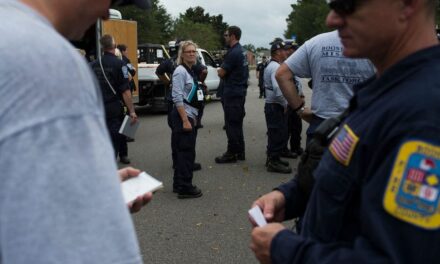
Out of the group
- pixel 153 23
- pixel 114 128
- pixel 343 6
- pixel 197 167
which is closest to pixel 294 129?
pixel 197 167

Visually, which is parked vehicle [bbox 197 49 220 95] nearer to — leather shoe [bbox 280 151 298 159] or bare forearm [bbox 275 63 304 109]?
leather shoe [bbox 280 151 298 159]

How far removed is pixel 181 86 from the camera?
5777 mm

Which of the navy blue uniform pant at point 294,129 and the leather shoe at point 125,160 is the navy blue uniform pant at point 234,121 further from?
the leather shoe at point 125,160

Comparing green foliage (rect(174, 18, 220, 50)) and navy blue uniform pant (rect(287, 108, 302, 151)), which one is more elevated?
green foliage (rect(174, 18, 220, 50))

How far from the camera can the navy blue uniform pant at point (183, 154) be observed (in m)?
5.71

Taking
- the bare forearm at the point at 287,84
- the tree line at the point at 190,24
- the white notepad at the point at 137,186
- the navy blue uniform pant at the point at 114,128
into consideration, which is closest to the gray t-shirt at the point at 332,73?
the bare forearm at the point at 287,84

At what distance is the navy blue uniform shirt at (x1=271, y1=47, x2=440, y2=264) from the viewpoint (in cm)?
105

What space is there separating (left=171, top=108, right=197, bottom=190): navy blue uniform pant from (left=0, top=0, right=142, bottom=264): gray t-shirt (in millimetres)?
4884

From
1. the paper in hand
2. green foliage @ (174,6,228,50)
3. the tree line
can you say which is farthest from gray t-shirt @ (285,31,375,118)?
green foliage @ (174,6,228,50)

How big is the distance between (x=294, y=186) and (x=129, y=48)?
35.8 ft

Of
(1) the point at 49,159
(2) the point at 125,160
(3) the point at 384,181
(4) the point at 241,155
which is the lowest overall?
(2) the point at 125,160

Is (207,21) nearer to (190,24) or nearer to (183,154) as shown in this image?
(190,24)

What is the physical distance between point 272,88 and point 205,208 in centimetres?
256

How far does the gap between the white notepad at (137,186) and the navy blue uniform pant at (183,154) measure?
13.1ft
